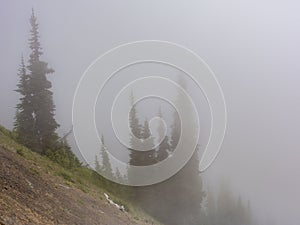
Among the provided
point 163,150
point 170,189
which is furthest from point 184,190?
point 163,150

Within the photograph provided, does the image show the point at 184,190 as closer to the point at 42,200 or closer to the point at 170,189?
the point at 170,189

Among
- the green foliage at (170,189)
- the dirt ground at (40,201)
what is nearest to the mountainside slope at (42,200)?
the dirt ground at (40,201)

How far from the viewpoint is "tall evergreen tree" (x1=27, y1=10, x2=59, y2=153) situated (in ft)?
119

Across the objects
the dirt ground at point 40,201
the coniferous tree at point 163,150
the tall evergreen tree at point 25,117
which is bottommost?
the dirt ground at point 40,201

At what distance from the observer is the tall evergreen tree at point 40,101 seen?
36344 millimetres

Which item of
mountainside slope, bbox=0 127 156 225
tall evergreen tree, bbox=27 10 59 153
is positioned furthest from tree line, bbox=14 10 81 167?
mountainside slope, bbox=0 127 156 225

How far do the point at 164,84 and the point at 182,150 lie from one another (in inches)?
494

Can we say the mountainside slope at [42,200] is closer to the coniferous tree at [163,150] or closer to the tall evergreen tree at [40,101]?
the tall evergreen tree at [40,101]

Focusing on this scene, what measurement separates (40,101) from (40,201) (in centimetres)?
1997

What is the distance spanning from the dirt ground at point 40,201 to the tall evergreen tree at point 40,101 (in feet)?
40.8

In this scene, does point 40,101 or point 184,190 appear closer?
point 40,101

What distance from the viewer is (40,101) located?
36.8 metres

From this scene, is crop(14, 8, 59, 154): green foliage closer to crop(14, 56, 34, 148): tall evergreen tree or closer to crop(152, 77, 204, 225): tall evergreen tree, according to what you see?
crop(14, 56, 34, 148): tall evergreen tree

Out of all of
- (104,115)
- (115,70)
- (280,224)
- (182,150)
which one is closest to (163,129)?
(182,150)
